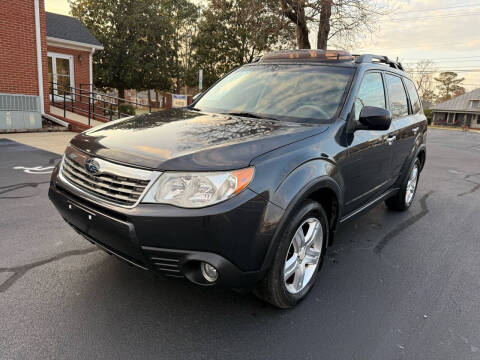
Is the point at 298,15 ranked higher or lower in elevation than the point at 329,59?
higher

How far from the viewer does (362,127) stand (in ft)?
10.1

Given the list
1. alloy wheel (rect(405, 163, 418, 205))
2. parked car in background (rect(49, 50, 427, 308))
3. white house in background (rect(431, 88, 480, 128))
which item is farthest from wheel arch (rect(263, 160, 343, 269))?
white house in background (rect(431, 88, 480, 128))

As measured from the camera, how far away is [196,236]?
1.99 meters

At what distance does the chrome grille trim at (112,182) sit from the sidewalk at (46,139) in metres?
6.48

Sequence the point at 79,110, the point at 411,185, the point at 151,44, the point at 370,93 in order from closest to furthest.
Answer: the point at 370,93 < the point at 411,185 < the point at 79,110 < the point at 151,44

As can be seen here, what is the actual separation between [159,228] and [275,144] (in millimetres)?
906

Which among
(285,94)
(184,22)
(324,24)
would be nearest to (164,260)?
(285,94)

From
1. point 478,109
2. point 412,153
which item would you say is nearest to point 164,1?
point 412,153

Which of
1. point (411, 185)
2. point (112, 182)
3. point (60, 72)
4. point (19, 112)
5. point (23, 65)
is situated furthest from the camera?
point (60, 72)

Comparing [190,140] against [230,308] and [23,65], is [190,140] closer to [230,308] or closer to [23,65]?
[230,308]

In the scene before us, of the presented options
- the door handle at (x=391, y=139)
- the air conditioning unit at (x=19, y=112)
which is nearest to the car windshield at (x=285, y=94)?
the door handle at (x=391, y=139)

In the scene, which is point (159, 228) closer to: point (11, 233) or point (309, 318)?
point (309, 318)

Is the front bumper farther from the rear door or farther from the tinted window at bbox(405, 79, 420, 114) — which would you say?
the tinted window at bbox(405, 79, 420, 114)

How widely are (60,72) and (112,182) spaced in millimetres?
17448
